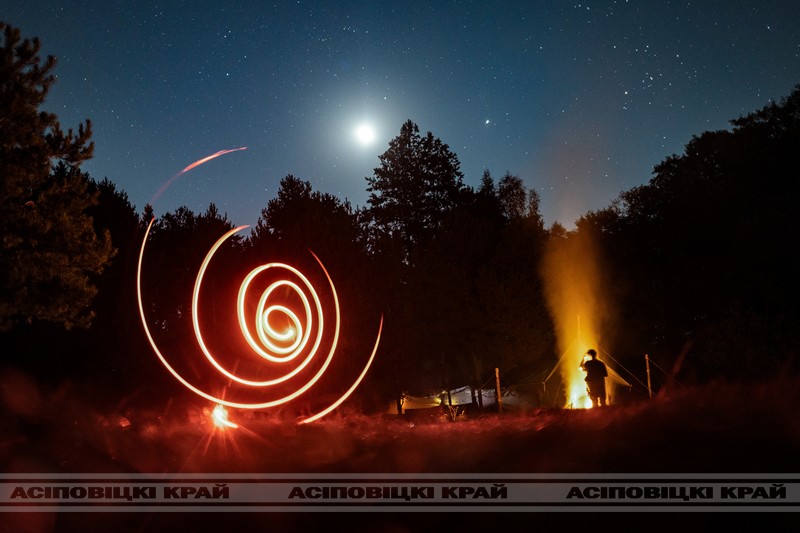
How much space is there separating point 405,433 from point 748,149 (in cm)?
3008

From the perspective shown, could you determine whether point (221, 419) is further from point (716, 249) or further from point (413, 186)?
point (413, 186)

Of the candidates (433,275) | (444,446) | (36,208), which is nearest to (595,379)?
(444,446)

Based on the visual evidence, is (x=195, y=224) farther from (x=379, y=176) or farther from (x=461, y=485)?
(x=379, y=176)

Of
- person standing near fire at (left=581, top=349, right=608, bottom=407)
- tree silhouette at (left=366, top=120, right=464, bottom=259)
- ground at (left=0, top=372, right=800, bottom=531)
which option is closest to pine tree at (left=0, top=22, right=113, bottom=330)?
ground at (left=0, top=372, right=800, bottom=531)

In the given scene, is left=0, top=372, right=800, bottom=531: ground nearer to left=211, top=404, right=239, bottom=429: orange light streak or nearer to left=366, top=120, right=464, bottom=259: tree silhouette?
left=211, top=404, right=239, bottom=429: orange light streak

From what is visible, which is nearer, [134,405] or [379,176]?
[134,405]

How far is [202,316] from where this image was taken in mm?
25578

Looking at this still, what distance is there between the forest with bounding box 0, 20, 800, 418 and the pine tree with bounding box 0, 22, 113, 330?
5cm

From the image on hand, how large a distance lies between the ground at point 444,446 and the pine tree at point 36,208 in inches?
209

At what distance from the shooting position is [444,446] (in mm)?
9258

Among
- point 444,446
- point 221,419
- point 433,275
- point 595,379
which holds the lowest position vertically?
point 595,379

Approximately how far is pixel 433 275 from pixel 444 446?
973 inches
